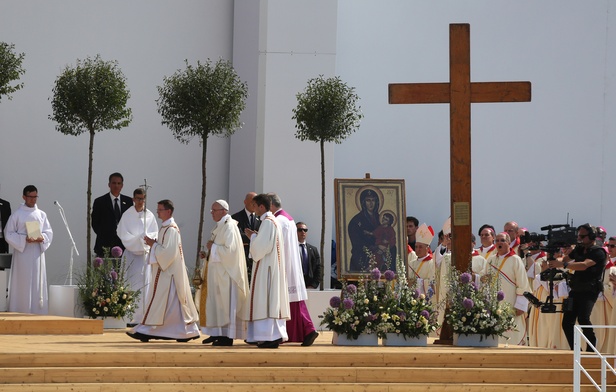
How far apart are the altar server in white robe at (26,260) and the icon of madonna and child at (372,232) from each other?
429 cm

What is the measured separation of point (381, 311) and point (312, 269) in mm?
4344

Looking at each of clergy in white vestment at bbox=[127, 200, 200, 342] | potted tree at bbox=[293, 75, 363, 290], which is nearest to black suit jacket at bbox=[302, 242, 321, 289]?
potted tree at bbox=[293, 75, 363, 290]

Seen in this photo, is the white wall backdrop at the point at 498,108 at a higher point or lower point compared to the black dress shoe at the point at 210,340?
higher

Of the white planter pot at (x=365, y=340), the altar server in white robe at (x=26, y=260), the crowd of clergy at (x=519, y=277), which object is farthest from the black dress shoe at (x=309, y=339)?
the altar server in white robe at (x=26, y=260)

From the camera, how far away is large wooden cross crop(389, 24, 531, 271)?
45.3ft

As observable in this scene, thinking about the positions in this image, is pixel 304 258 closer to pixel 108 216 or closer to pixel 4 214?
pixel 108 216

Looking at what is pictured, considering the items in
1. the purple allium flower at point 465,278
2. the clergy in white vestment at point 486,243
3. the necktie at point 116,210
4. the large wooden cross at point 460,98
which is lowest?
the purple allium flower at point 465,278

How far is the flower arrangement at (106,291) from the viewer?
53.5ft

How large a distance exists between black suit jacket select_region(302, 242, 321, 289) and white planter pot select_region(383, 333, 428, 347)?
13.9ft

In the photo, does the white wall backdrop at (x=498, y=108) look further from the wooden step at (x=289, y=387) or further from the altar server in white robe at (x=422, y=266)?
the wooden step at (x=289, y=387)

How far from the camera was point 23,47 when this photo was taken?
62.4 feet

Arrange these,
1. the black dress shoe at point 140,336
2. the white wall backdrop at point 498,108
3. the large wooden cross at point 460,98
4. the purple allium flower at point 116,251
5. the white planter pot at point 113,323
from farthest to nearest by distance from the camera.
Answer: the white wall backdrop at point 498,108 < the white planter pot at point 113,323 < the purple allium flower at point 116,251 < the black dress shoe at point 140,336 < the large wooden cross at point 460,98

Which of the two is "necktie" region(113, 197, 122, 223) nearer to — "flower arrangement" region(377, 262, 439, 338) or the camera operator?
"flower arrangement" region(377, 262, 439, 338)

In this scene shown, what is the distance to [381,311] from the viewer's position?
13719mm
